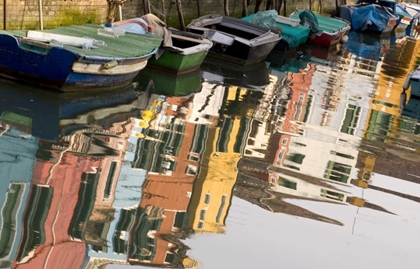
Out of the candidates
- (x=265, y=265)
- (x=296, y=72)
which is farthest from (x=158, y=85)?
(x=265, y=265)

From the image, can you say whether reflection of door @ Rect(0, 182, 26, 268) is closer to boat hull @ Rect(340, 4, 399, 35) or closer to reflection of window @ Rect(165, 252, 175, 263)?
reflection of window @ Rect(165, 252, 175, 263)

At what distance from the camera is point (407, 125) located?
639 inches

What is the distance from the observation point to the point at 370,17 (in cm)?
3362

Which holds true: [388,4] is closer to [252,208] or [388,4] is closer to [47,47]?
[47,47]

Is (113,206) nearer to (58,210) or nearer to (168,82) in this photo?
(58,210)

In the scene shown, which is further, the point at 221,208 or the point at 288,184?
the point at 288,184

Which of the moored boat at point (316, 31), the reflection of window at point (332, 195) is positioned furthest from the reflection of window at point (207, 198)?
the moored boat at point (316, 31)

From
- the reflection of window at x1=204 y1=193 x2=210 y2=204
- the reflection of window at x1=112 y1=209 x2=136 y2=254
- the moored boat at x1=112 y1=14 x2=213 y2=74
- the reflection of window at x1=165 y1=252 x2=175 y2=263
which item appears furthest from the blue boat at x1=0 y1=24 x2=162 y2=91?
the reflection of window at x1=165 y1=252 x2=175 y2=263

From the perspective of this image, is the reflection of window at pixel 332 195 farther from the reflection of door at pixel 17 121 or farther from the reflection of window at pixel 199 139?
the reflection of door at pixel 17 121

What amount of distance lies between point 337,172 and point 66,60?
383 cm

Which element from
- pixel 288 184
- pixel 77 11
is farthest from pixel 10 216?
pixel 77 11

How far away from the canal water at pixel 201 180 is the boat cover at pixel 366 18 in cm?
1725

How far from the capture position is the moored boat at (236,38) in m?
19.1

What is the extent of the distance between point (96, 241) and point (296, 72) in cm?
1369
